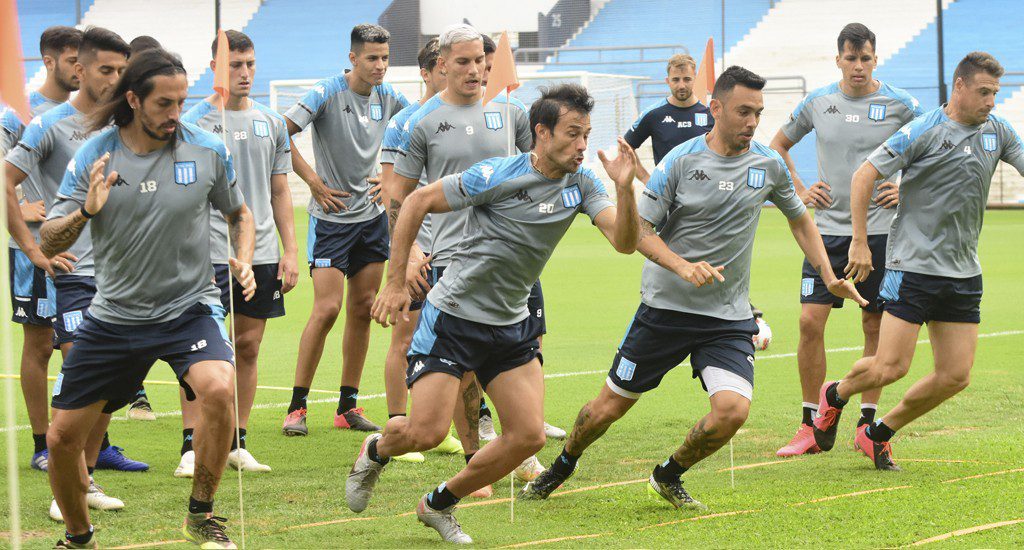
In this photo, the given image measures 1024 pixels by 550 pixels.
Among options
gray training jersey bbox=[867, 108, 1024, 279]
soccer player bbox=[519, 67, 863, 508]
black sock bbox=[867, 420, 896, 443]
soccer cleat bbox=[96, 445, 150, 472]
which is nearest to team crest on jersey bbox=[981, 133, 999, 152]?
gray training jersey bbox=[867, 108, 1024, 279]

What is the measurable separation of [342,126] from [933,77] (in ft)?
78.7

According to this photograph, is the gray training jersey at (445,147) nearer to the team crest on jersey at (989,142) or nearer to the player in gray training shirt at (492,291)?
the player in gray training shirt at (492,291)

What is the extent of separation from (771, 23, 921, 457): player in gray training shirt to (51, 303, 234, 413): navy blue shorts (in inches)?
165

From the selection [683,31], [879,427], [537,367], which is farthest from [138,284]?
[683,31]

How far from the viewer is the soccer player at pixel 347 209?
28.5 ft

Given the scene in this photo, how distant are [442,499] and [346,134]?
147 inches

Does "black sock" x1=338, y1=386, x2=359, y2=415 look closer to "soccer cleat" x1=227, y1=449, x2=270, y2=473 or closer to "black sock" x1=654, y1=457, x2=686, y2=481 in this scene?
"soccer cleat" x1=227, y1=449, x2=270, y2=473

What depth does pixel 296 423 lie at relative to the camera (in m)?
8.52

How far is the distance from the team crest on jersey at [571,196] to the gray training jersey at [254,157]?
8.48ft

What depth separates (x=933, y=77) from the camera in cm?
2988

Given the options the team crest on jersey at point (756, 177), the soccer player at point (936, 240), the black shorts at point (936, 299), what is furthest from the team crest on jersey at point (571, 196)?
the black shorts at point (936, 299)

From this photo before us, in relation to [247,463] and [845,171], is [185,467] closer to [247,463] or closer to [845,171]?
[247,463]

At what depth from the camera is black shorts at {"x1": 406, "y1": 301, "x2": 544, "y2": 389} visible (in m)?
5.85

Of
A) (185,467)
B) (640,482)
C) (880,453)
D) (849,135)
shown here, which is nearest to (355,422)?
(185,467)
